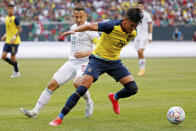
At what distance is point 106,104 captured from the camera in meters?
11.6

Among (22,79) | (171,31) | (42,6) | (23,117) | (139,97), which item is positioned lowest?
(171,31)

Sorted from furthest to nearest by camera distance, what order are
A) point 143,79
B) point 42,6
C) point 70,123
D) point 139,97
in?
point 42,6 < point 143,79 < point 139,97 < point 70,123

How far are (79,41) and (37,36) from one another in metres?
23.5

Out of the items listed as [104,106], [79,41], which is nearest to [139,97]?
[104,106]

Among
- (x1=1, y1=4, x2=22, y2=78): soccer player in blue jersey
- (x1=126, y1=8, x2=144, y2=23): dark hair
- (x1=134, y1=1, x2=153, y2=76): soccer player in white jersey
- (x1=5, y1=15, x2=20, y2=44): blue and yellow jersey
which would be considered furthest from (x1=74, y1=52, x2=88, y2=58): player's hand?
(x1=134, y1=1, x2=153, y2=76): soccer player in white jersey

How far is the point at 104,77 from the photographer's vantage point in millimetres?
18844

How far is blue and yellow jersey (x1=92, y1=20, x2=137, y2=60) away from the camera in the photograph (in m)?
8.77

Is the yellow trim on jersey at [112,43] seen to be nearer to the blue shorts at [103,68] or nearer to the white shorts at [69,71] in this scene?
the blue shorts at [103,68]

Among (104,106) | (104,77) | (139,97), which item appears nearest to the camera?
(104,106)

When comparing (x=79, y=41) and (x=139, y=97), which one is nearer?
(x=79, y=41)

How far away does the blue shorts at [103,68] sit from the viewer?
8.88 m

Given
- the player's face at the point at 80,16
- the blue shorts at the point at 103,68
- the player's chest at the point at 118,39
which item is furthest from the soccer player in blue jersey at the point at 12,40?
the player's chest at the point at 118,39

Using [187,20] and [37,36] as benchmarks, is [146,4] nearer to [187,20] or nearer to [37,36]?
Result: [187,20]

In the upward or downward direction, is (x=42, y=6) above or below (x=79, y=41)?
below
